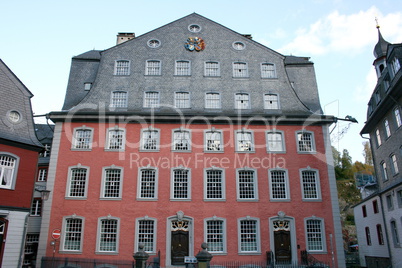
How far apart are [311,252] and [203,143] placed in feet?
34.0

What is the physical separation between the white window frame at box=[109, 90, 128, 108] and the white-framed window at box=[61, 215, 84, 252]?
28.6 feet

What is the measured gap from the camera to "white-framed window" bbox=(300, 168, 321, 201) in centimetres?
2317

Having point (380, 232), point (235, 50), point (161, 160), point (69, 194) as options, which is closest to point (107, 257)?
point (69, 194)

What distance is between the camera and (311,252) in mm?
21766

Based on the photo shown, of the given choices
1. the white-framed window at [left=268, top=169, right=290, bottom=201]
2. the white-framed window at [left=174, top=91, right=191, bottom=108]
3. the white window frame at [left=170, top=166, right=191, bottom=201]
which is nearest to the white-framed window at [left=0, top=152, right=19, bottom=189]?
the white window frame at [left=170, top=166, right=191, bottom=201]

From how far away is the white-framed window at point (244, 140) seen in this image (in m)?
24.2

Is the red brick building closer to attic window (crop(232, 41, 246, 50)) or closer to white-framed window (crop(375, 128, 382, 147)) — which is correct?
attic window (crop(232, 41, 246, 50))

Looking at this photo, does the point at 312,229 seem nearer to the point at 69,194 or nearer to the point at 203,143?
the point at 203,143

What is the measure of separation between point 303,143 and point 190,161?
8.54m

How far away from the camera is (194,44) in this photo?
1106 inches

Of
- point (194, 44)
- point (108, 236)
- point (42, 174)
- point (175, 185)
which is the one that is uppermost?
point (194, 44)

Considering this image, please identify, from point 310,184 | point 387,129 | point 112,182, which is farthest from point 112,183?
point 387,129

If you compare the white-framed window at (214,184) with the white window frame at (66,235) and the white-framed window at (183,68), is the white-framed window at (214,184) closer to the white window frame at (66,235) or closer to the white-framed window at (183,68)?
the white window frame at (66,235)

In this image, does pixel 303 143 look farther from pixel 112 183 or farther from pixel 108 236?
pixel 108 236
